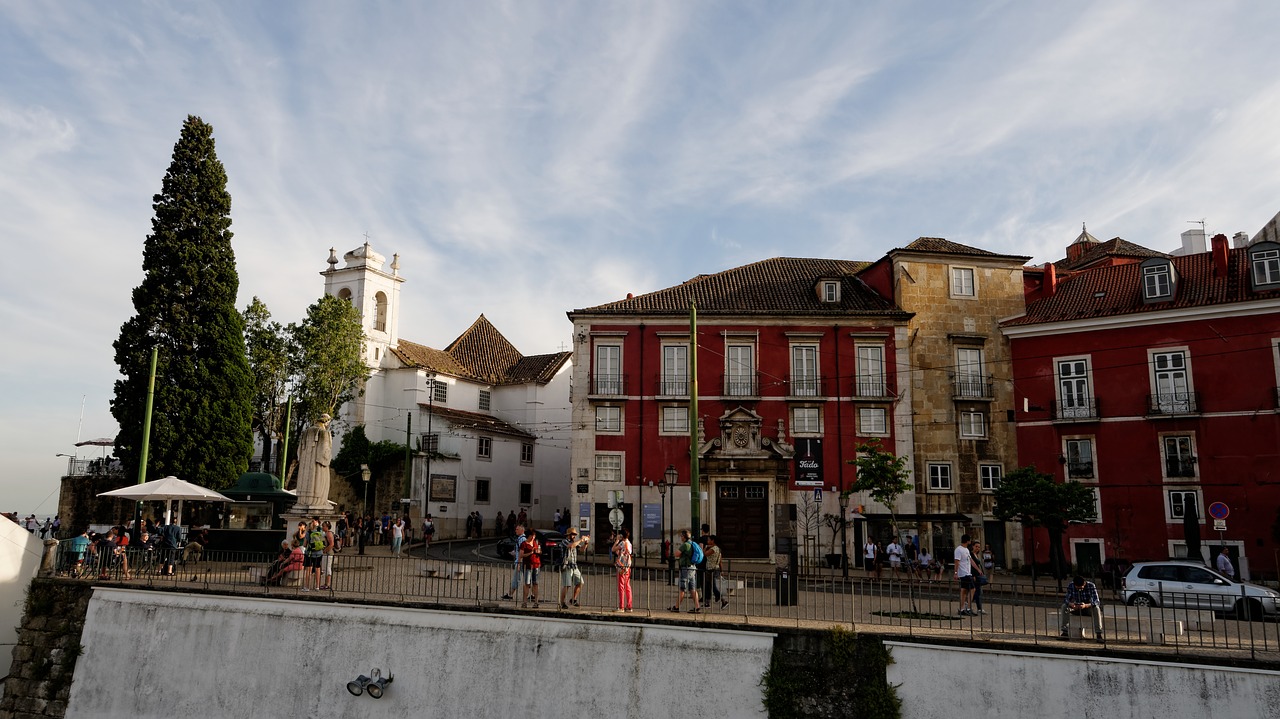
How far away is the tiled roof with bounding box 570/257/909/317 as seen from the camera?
1391 inches

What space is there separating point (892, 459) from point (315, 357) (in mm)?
28199

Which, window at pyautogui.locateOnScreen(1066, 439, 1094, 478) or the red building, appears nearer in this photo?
the red building

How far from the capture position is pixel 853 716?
562 inches

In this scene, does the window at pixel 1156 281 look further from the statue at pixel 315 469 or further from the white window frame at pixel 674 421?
the statue at pixel 315 469

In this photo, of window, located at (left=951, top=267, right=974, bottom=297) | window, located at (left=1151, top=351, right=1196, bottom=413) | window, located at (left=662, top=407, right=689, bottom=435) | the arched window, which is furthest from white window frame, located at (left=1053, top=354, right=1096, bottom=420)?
the arched window

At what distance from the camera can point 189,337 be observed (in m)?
33.2

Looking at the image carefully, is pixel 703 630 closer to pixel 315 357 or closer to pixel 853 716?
pixel 853 716

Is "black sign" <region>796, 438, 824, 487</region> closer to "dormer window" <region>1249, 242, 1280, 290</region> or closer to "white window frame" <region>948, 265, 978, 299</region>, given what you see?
"white window frame" <region>948, 265, 978, 299</region>

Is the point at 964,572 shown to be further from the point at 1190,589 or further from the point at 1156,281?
the point at 1156,281

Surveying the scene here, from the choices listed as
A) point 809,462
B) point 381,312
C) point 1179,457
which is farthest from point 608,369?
point 381,312

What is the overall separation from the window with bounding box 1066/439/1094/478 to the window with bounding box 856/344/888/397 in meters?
7.03

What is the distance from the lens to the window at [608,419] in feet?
116

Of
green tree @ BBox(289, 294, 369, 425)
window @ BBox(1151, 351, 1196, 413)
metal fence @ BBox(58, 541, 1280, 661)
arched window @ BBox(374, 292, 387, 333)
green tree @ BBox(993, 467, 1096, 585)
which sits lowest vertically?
metal fence @ BBox(58, 541, 1280, 661)

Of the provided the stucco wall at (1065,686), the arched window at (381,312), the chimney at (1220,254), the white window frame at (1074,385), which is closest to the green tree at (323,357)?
the arched window at (381,312)
